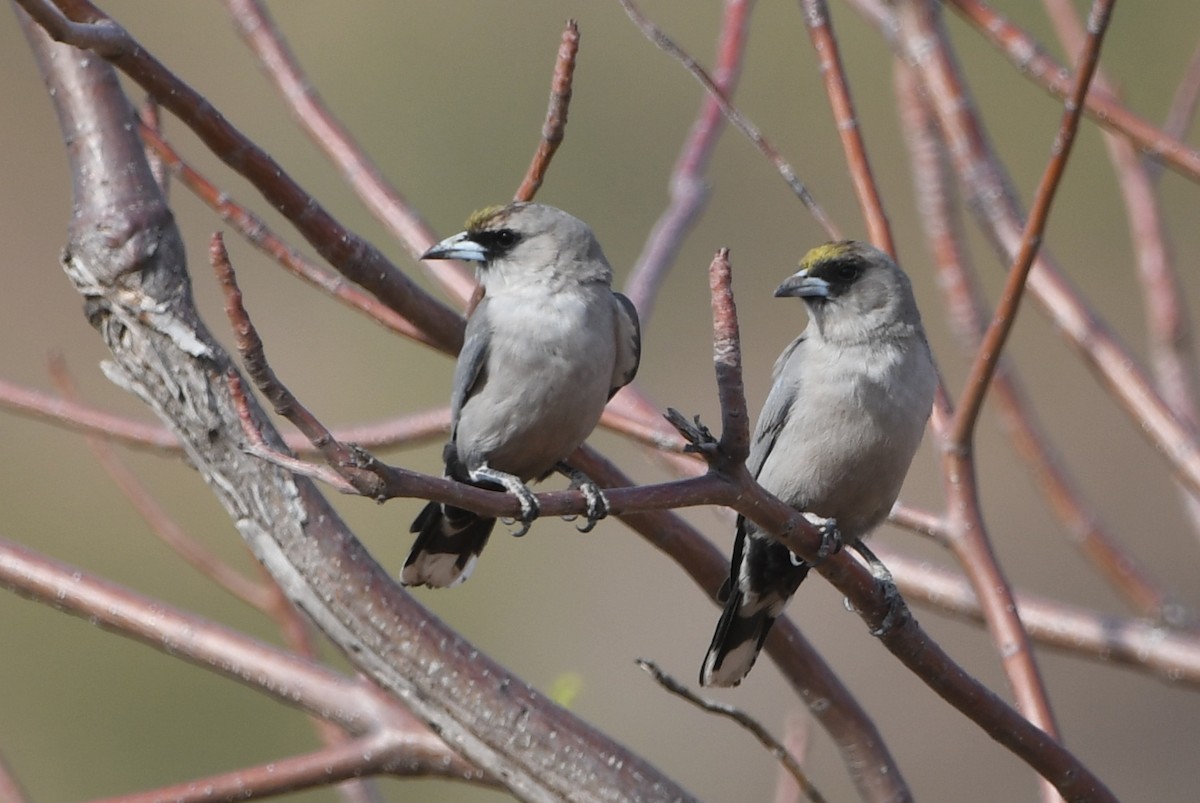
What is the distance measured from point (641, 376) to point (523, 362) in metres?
6.32

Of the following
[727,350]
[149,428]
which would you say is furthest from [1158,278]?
[149,428]

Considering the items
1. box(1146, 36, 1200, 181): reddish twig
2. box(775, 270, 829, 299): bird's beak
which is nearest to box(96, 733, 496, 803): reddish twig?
box(775, 270, 829, 299): bird's beak

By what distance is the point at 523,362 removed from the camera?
13.6 ft

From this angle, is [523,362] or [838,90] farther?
[523,362]

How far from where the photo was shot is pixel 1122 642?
3365mm

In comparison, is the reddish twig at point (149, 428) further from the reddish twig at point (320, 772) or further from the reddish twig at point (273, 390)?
the reddish twig at point (273, 390)

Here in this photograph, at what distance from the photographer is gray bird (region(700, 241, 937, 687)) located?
409 centimetres

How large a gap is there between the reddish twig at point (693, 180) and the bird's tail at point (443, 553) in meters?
0.77

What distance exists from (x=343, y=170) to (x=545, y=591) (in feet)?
23.9

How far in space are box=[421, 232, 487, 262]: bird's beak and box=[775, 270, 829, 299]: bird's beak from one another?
874 millimetres

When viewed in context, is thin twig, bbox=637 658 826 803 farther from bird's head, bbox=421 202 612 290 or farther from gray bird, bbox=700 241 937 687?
bird's head, bbox=421 202 612 290

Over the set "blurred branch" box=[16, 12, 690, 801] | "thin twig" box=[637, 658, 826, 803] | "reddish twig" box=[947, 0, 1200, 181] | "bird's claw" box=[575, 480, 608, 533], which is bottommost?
"blurred branch" box=[16, 12, 690, 801]

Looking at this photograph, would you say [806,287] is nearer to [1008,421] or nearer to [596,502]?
[1008,421]

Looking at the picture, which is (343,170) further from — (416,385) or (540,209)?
(416,385)
